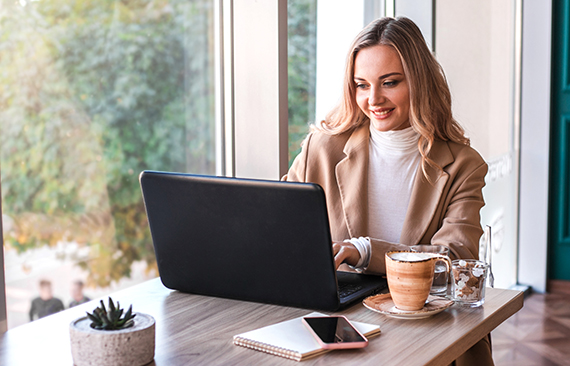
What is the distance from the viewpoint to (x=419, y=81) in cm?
165

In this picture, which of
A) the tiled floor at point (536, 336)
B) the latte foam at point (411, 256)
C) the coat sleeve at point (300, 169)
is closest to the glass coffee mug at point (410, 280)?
the latte foam at point (411, 256)

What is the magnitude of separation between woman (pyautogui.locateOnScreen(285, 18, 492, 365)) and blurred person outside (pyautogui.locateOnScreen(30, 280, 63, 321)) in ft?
2.47

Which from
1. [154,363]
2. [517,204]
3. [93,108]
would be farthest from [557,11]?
[154,363]

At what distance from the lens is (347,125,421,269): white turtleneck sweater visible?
67.5 inches

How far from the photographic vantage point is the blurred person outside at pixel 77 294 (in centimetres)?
153

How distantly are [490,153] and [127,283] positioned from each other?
240 cm

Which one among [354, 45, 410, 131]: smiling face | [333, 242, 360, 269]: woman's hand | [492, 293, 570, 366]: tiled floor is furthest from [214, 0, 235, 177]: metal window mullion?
[492, 293, 570, 366]: tiled floor

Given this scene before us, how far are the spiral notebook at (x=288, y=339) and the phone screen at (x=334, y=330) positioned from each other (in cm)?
1

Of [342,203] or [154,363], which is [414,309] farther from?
[342,203]

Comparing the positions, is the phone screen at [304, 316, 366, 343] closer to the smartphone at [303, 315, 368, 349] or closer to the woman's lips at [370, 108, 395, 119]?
the smartphone at [303, 315, 368, 349]

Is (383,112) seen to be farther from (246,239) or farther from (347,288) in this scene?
(246,239)

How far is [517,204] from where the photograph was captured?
403 centimetres

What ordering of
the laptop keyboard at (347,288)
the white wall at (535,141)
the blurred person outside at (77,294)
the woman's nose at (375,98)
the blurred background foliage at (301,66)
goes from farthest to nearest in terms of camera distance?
1. the white wall at (535,141)
2. the blurred background foliage at (301,66)
3. the woman's nose at (375,98)
4. the blurred person outside at (77,294)
5. the laptop keyboard at (347,288)

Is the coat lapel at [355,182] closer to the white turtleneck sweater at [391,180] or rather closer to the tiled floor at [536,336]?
the white turtleneck sweater at [391,180]
